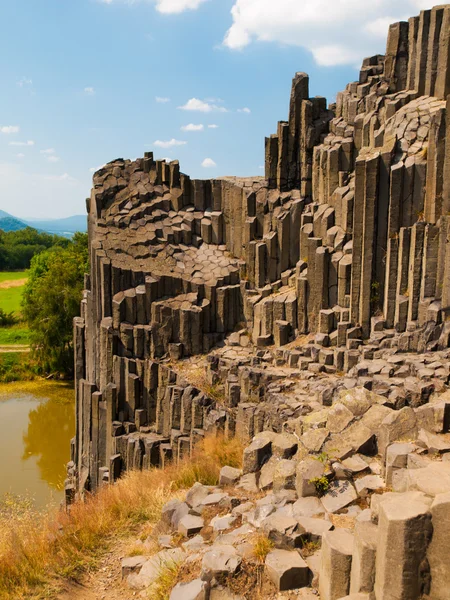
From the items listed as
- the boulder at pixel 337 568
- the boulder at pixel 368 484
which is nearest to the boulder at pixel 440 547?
the boulder at pixel 337 568

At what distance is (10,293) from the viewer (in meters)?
59.1

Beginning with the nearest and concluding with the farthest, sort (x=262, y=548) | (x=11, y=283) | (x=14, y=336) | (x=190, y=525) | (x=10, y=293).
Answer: (x=262, y=548) < (x=190, y=525) < (x=14, y=336) < (x=10, y=293) < (x=11, y=283)

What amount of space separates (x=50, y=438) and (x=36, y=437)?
639mm

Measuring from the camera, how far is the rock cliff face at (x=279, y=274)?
1314cm

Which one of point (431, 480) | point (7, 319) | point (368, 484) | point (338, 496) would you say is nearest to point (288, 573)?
point (338, 496)

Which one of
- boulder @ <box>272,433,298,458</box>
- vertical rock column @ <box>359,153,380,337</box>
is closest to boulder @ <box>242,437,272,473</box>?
boulder @ <box>272,433,298,458</box>

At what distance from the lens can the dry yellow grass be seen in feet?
24.9

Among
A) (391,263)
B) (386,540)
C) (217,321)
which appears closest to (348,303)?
(391,263)

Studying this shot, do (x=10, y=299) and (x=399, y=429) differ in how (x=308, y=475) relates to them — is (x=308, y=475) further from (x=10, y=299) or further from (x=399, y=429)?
(x=10, y=299)

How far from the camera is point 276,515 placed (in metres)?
7.05

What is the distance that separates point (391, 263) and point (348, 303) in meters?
1.60

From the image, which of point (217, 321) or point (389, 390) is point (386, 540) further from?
point (217, 321)

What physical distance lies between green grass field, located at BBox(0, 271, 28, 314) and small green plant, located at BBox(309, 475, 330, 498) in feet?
146

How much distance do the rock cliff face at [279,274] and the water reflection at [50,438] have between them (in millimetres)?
3523
